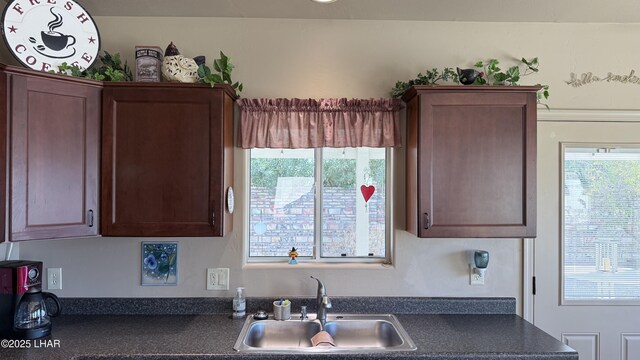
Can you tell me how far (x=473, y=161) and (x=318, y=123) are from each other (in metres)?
0.84

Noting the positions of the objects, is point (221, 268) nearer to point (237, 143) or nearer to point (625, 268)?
point (237, 143)

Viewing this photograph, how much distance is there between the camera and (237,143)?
6.75 feet

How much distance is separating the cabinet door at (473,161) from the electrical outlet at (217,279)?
1.10m

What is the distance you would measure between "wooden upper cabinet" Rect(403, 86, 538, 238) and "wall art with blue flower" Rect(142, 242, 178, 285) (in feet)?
4.43

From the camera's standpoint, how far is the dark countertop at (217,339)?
150 cm

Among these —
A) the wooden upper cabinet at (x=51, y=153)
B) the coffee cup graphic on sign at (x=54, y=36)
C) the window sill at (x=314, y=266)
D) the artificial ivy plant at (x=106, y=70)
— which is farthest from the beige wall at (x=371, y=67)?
the wooden upper cabinet at (x=51, y=153)

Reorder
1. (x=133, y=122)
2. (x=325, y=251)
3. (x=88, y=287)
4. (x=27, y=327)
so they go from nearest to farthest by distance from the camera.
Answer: (x=27, y=327)
(x=133, y=122)
(x=88, y=287)
(x=325, y=251)

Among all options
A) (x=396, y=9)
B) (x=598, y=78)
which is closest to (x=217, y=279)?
(x=396, y=9)

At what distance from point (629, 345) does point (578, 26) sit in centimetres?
185

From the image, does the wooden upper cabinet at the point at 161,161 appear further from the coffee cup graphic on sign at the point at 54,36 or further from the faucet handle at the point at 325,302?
the faucet handle at the point at 325,302

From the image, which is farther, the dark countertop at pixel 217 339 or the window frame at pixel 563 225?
the window frame at pixel 563 225

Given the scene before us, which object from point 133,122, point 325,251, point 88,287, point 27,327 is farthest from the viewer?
point 325,251

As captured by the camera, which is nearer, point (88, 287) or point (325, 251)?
point (88, 287)

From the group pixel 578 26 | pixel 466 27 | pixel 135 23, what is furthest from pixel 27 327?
pixel 578 26
